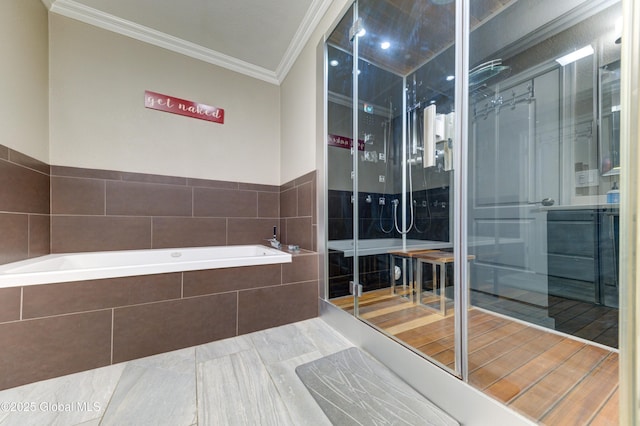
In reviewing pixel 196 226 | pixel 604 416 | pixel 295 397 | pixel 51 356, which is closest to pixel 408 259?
pixel 604 416

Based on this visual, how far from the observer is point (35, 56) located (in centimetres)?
173

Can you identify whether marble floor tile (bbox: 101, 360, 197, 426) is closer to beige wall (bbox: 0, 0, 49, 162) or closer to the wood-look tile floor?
the wood-look tile floor

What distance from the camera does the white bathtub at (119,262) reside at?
1198 mm

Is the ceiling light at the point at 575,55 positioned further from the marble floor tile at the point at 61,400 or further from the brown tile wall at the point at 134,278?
the marble floor tile at the point at 61,400

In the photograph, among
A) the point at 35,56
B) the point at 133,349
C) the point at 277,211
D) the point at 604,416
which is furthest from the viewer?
the point at 277,211

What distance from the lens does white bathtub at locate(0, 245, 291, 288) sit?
120 cm

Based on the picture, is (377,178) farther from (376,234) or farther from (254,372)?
(254,372)

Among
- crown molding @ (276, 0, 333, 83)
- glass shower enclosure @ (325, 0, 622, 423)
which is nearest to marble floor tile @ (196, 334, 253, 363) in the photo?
glass shower enclosure @ (325, 0, 622, 423)

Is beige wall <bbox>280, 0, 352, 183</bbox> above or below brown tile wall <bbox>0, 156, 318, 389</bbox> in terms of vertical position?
above

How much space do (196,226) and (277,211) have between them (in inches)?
34.6

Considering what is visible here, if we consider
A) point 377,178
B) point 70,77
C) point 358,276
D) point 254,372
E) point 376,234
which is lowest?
point 254,372

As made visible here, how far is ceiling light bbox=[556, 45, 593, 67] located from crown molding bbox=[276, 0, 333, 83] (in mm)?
1858

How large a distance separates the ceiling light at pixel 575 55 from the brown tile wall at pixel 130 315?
259 cm

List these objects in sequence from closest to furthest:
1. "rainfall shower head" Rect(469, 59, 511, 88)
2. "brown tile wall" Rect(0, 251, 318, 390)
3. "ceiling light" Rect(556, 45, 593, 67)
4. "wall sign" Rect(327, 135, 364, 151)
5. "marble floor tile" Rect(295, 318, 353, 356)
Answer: "brown tile wall" Rect(0, 251, 318, 390), "marble floor tile" Rect(295, 318, 353, 356), "ceiling light" Rect(556, 45, 593, 67), "rainfall shower head" Rect(469, 59, 511, 88), "wall sign" Rect(327, 135, 364, 151)
